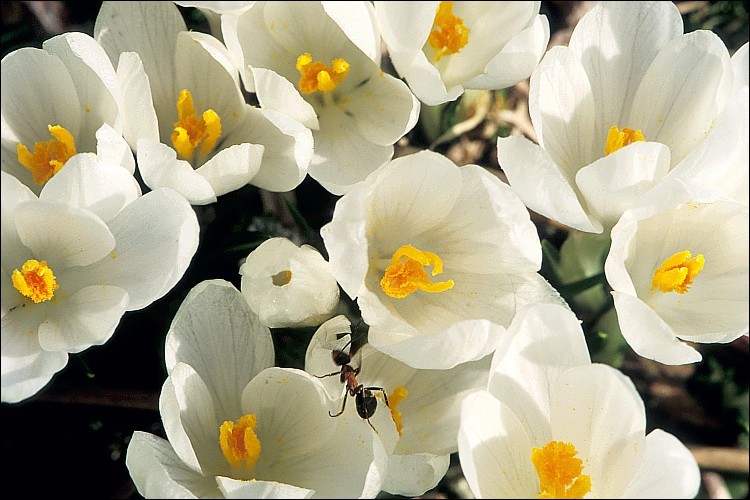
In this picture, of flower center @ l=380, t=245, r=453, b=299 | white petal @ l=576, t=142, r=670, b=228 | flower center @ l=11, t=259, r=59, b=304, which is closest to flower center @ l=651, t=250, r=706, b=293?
white petal @ l=576, t=142, r=670, b=228

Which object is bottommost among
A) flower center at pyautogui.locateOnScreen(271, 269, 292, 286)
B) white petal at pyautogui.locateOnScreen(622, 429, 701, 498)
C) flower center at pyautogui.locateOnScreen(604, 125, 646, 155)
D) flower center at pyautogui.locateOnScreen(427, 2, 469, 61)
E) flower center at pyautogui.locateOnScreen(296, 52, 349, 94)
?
white petal at pyautogui.locateOnScreen(622, 429, 701, 498)

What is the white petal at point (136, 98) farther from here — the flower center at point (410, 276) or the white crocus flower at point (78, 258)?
the flower center at point (410, 276)

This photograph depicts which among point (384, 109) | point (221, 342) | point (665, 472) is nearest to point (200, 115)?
point (384, 109)

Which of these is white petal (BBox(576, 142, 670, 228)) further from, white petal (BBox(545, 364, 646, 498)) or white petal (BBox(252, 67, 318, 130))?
white petal (BBox(252, 67, 318, 130))

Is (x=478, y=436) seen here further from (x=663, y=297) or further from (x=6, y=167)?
(x=6, y=167)

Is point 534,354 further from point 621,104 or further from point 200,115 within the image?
point 200,115

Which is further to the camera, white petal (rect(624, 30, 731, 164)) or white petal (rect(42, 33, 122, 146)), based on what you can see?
white petal (rect(624, 30, 731, 164))

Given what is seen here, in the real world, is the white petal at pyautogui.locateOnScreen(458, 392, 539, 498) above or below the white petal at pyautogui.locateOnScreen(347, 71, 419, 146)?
below
